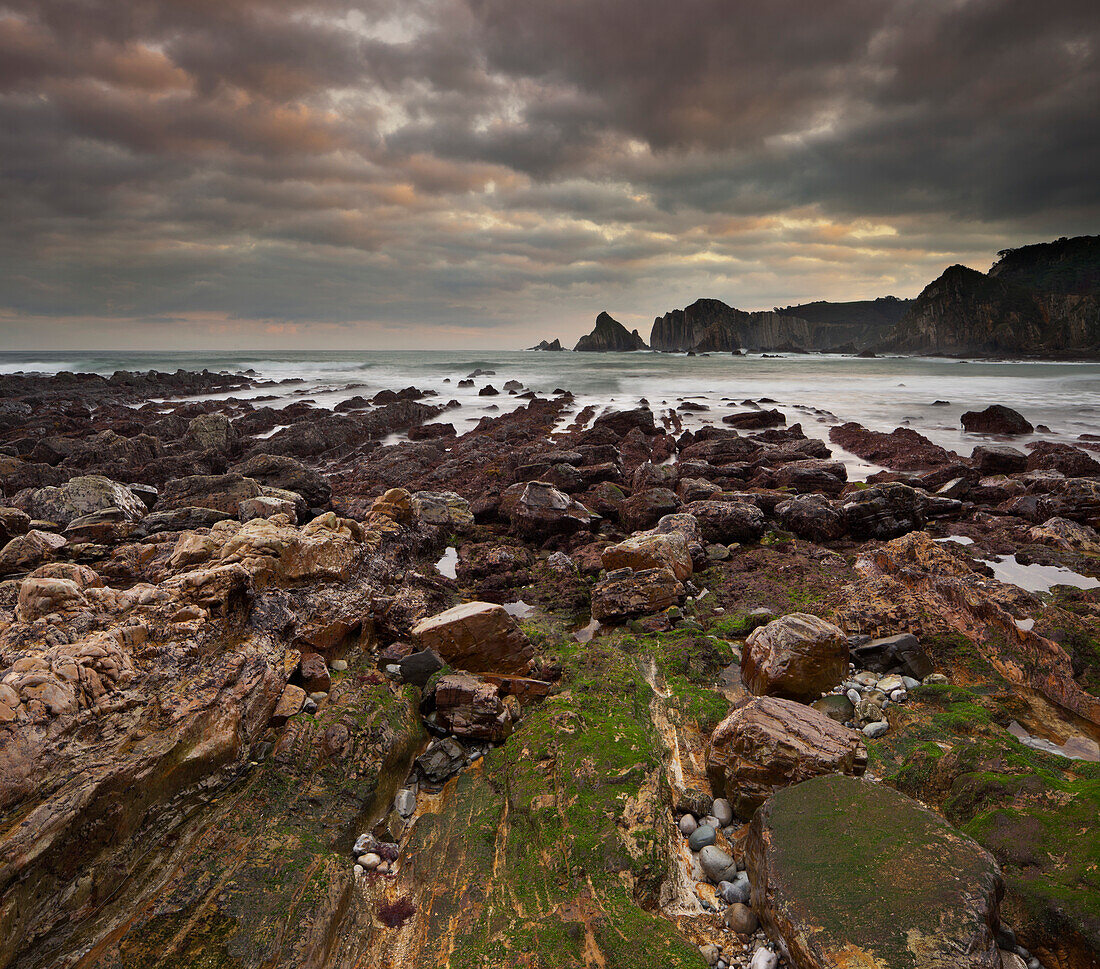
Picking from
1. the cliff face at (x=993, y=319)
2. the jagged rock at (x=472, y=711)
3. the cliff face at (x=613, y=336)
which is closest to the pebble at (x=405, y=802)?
the jagged rock at (x=472, y=711)

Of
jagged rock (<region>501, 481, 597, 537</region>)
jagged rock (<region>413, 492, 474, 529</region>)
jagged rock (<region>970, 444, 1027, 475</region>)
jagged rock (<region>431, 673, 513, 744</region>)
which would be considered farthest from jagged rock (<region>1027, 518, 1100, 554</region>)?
jagged rock (<region>413, 492, 474, 529</region>)

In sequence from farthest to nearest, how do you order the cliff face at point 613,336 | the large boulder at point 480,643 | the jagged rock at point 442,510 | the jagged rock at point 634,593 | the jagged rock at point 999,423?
1. the cliff face at point 613,336
2. the jagged rock at point 999,423
3. the jagged rock at point 442,510
4. the jagged rock at point 634,593
5. the large boulder at point 480,643

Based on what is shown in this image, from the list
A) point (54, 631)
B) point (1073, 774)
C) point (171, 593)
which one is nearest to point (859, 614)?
point (1073, 774)

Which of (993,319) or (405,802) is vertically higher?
(993,319)

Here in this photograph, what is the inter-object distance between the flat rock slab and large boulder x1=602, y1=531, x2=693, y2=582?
3.63 metres

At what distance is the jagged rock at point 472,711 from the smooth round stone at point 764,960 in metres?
2.15

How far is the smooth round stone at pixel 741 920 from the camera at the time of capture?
265cm

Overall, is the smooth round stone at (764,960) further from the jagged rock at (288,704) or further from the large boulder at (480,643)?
the jagged rock at (288,704)

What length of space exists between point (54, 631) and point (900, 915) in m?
5.22

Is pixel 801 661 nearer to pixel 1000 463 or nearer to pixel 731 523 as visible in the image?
pixel 731 523

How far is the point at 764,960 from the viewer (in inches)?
96.1

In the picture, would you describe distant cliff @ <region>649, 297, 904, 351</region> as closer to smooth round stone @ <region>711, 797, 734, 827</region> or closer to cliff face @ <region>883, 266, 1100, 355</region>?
cliff face @ <region>883, 266, 1100, 355</region>

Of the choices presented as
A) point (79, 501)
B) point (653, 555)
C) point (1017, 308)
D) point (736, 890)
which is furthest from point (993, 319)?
point (79, 501)

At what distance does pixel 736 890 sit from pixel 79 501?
1027cm
